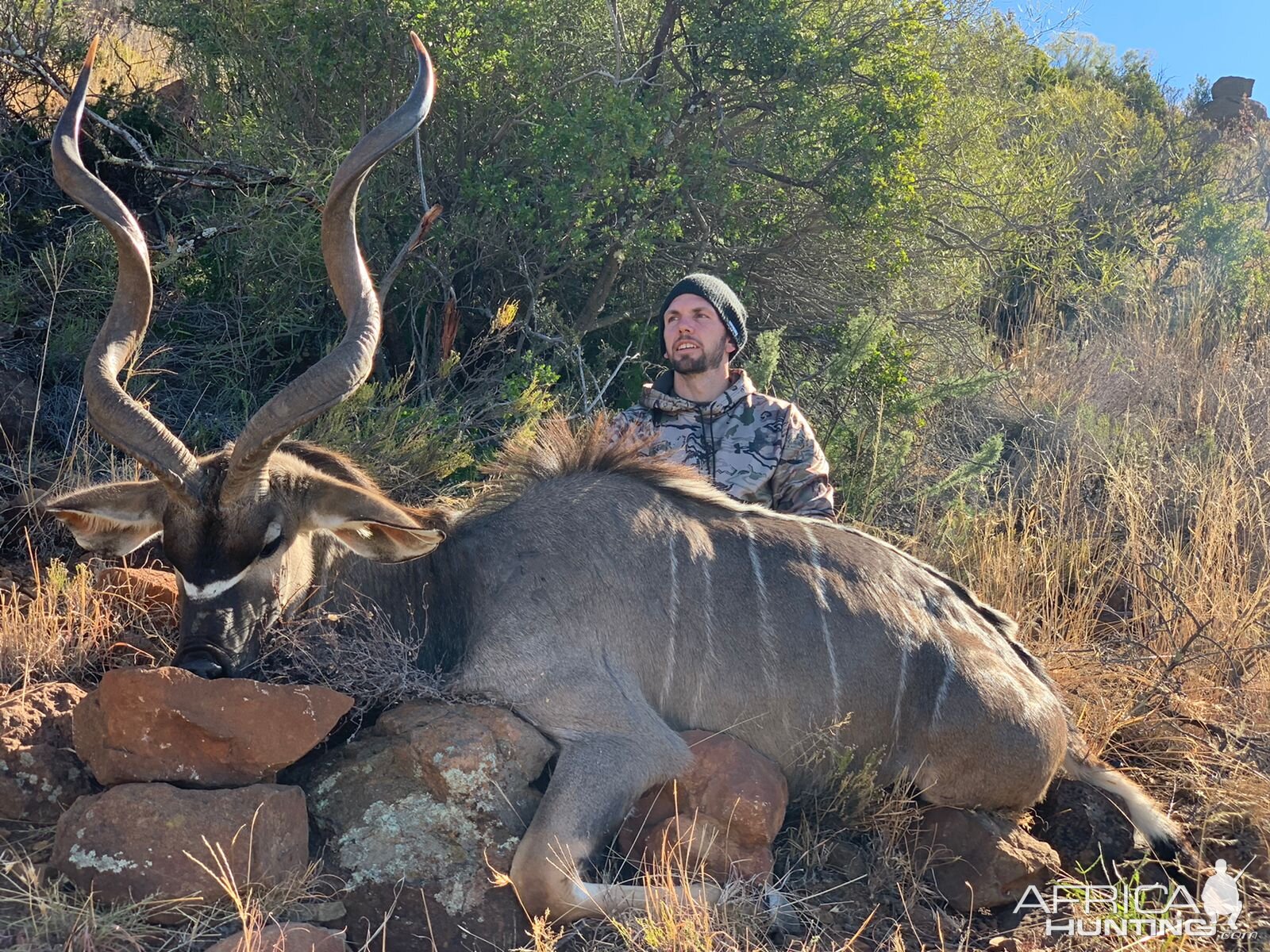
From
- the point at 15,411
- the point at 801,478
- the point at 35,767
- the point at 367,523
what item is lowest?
the point at 35,767

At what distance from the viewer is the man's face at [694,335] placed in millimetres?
5105

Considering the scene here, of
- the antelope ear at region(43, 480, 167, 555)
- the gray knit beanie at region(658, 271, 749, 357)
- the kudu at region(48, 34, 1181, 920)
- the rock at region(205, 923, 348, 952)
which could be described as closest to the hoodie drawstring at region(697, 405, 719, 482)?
the gray knit beanie at region(658, 271, 749, 357)

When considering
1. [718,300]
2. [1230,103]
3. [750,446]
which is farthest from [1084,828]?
[1230,103]

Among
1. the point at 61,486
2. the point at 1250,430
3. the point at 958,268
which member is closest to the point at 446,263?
the point at 61,486

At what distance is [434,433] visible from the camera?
17.2 ft

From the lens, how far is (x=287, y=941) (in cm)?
268

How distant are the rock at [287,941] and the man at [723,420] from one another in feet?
8.53

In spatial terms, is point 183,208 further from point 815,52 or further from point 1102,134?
point 1102,134

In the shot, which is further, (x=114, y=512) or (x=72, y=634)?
(x=72, y=634)

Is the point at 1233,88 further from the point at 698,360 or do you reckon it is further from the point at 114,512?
the point at 114,512

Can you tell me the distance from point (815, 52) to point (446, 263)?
2.23 metres

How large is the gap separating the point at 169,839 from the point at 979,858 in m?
2.28

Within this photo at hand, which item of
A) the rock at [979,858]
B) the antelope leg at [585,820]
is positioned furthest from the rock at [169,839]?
the rock at [979,858]

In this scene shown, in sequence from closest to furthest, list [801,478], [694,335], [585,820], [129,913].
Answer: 1. [129,913]
2. [585,820]
3. [801,478]
4. [694,335]
